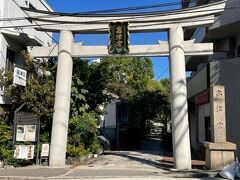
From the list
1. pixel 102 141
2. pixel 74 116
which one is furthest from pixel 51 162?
pixel 102 141

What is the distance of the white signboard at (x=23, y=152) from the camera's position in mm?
19234

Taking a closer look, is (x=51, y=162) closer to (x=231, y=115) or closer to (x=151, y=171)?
(x=151, y=171)

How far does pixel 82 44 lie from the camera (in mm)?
20391

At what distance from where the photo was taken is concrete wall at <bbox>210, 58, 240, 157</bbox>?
21.2 m

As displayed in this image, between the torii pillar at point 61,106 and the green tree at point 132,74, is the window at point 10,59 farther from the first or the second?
the green tree at point 132,74

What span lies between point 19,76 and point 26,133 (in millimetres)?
2728

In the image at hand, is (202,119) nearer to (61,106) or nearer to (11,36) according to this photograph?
(61,106)

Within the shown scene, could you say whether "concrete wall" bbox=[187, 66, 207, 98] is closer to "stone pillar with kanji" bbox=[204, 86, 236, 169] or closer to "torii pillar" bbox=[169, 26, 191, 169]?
"torii pillar" bbox=[169, 26, 191, 169]

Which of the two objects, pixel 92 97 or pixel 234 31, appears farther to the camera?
pixel 92 97

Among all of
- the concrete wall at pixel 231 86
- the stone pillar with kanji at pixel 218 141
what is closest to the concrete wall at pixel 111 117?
the concrete wall at pixel 231 86

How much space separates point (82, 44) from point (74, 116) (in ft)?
14.6

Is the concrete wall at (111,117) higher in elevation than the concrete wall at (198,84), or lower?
lower

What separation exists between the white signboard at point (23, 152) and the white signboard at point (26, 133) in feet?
1.39

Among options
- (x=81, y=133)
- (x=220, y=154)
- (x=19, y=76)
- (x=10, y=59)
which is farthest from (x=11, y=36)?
(x=220, y=154)
